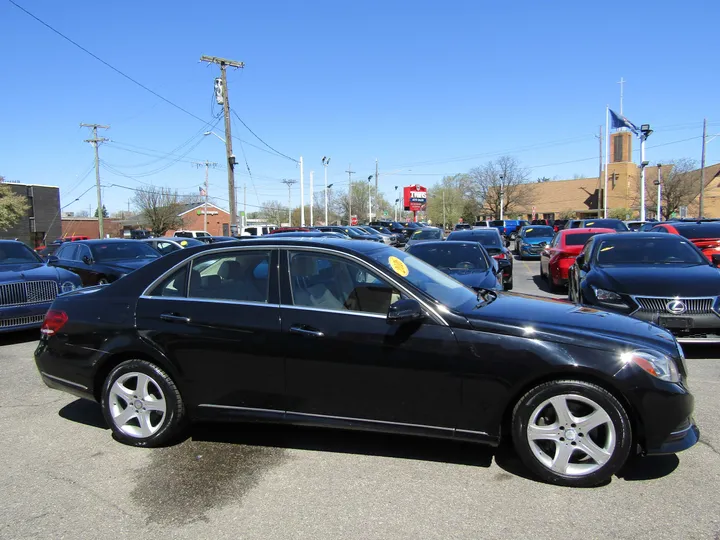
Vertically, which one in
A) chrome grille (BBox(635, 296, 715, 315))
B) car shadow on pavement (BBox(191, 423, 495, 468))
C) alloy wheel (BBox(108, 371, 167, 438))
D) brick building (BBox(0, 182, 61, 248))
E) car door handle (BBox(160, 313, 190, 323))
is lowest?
car shadow on pavement (BBox(191, 423, 495, 468))

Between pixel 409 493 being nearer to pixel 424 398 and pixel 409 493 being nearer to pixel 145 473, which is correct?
pixel 424 398

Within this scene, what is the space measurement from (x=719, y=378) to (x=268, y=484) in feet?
15.8

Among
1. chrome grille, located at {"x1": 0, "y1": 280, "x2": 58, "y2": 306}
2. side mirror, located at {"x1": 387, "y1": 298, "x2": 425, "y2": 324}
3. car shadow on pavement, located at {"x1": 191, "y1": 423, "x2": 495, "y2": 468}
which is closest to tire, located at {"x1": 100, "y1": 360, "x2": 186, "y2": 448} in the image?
car shadow on pavement, located at {"x1": 191, "y1": 423, "x2": 495, "y2": 468}

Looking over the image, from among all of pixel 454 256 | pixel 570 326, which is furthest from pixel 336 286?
pixel 454 256

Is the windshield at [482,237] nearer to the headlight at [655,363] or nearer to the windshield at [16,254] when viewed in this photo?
the windshield at [16,254]

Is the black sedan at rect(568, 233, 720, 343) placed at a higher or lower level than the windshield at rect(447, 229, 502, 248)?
lower

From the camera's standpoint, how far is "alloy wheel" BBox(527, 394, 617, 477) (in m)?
3.42

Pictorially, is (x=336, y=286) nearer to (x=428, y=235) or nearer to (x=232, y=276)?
(x=232, y=276)

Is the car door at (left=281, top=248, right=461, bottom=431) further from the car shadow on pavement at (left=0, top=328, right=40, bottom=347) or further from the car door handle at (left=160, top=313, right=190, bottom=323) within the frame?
the car shadow on pavement at (left=0, top=328, right=40, bottom=347)

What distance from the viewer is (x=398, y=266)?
4.20 metres

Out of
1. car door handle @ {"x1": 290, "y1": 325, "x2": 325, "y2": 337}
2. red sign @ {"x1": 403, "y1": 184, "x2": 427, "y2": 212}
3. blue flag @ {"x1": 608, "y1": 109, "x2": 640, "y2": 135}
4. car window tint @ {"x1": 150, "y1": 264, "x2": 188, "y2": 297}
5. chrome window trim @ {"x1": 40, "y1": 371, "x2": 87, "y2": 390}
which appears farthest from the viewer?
red sign @ {"x1": 403, "y1": 184, "x2": 427, "y2": 212}

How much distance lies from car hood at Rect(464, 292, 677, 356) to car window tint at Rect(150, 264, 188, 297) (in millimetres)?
2245

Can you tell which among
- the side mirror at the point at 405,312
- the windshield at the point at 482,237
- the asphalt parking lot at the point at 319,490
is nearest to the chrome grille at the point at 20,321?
the asphalt parking lot at the point at 319,490

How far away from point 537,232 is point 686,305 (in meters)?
20.0
